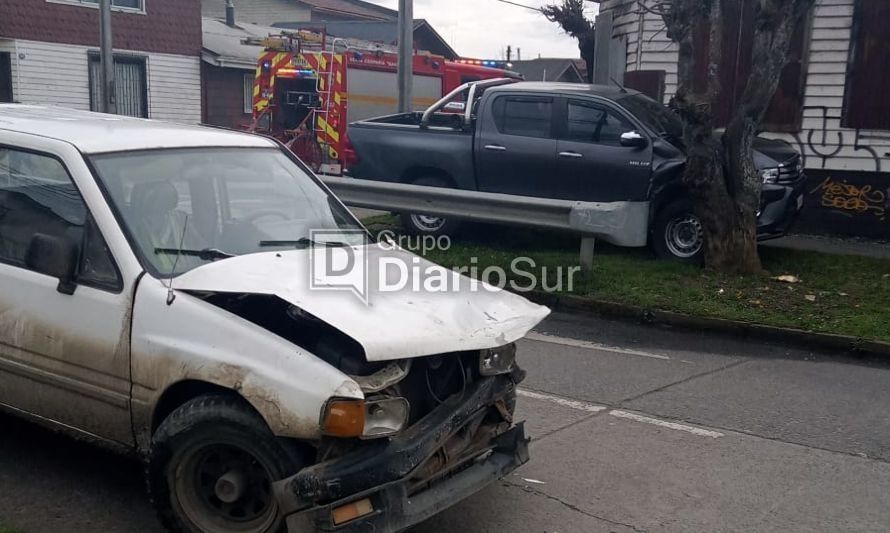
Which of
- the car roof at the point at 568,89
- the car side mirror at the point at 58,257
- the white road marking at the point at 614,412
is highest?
the car roof at the point at 568,89

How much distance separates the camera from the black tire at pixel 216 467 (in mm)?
3650

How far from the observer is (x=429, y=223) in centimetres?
1173

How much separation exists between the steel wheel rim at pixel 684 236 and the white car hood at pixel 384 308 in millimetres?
6230

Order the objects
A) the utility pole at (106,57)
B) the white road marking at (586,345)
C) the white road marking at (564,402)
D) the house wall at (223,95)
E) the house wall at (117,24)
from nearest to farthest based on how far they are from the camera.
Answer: the white road marking at (564,402) < the white road marking at (586,345) < the utility pole at (106,57) < the house wall at (117,24) < the house wall at (223,95)

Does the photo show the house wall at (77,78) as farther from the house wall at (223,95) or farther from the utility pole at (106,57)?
the utility pole at (106,57)

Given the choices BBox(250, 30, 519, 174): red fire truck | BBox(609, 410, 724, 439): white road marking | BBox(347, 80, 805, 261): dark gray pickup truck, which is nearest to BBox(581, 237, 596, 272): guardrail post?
BBox(347, 80, 805, 261): dark gray pickup truck

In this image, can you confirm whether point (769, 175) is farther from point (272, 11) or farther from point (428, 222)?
point (272, 11)

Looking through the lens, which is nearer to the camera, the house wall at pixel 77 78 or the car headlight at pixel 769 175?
the car headlight at pixel 769 175

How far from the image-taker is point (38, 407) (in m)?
4.43

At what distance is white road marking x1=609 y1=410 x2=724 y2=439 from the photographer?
569 cm

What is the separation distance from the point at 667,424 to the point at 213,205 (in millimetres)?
3131

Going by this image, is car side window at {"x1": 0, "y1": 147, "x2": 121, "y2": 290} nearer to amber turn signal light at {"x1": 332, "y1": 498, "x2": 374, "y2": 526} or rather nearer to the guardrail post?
amber turn signal light at {"x1": 332, "y1": 498, "x2": 374, "y2": 526}

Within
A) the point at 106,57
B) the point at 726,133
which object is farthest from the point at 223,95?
the point at 726,133

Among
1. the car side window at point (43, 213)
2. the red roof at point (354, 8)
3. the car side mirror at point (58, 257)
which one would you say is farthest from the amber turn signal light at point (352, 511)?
the red roof at point (354, 8)
